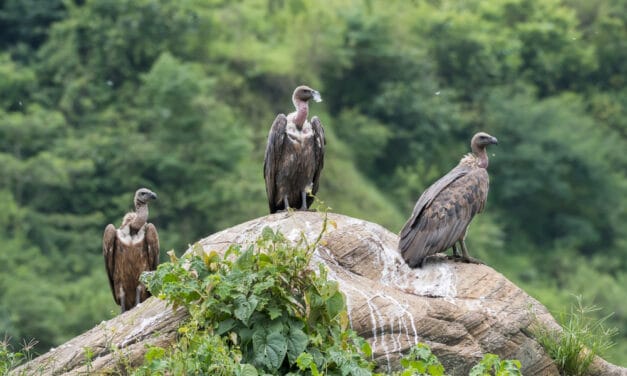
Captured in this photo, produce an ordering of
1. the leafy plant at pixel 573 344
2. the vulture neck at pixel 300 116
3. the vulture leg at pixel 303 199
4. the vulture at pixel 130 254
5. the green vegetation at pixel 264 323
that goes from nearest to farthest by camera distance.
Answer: the green vegetation at pixel 264 323 → the leafy plant at pixel 573 344 → the vulture at pixel 130 254 → the vulture leg at pixel 303 199 → the vulture neck at pixel 300 116

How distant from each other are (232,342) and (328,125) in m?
38.7

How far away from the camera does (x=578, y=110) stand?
177ft

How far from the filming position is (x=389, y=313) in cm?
1118

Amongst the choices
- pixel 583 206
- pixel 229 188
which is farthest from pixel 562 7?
pixel 229 188

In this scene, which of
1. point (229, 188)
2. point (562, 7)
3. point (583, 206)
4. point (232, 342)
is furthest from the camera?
point (562, 7)

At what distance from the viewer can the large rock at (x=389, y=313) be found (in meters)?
10.9

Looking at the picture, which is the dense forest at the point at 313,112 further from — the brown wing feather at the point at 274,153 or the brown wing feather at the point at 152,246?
the brown wing feather at the point at 152,246

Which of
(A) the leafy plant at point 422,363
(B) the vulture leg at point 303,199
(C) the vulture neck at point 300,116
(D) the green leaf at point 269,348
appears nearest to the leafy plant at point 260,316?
(D) the green leaf at point 269,348

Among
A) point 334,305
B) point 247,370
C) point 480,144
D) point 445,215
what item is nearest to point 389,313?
point 334,305

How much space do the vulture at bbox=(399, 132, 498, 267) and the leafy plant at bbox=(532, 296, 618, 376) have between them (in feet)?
3.56

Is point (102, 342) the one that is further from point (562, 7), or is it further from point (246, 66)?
point (562, 7)

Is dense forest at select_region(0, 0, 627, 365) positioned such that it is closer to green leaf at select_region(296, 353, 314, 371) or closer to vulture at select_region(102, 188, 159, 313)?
vulture at select_region(102, 188, 159, 313)

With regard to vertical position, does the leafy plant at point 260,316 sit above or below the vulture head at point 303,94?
below

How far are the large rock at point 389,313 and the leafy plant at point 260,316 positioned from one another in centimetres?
47
